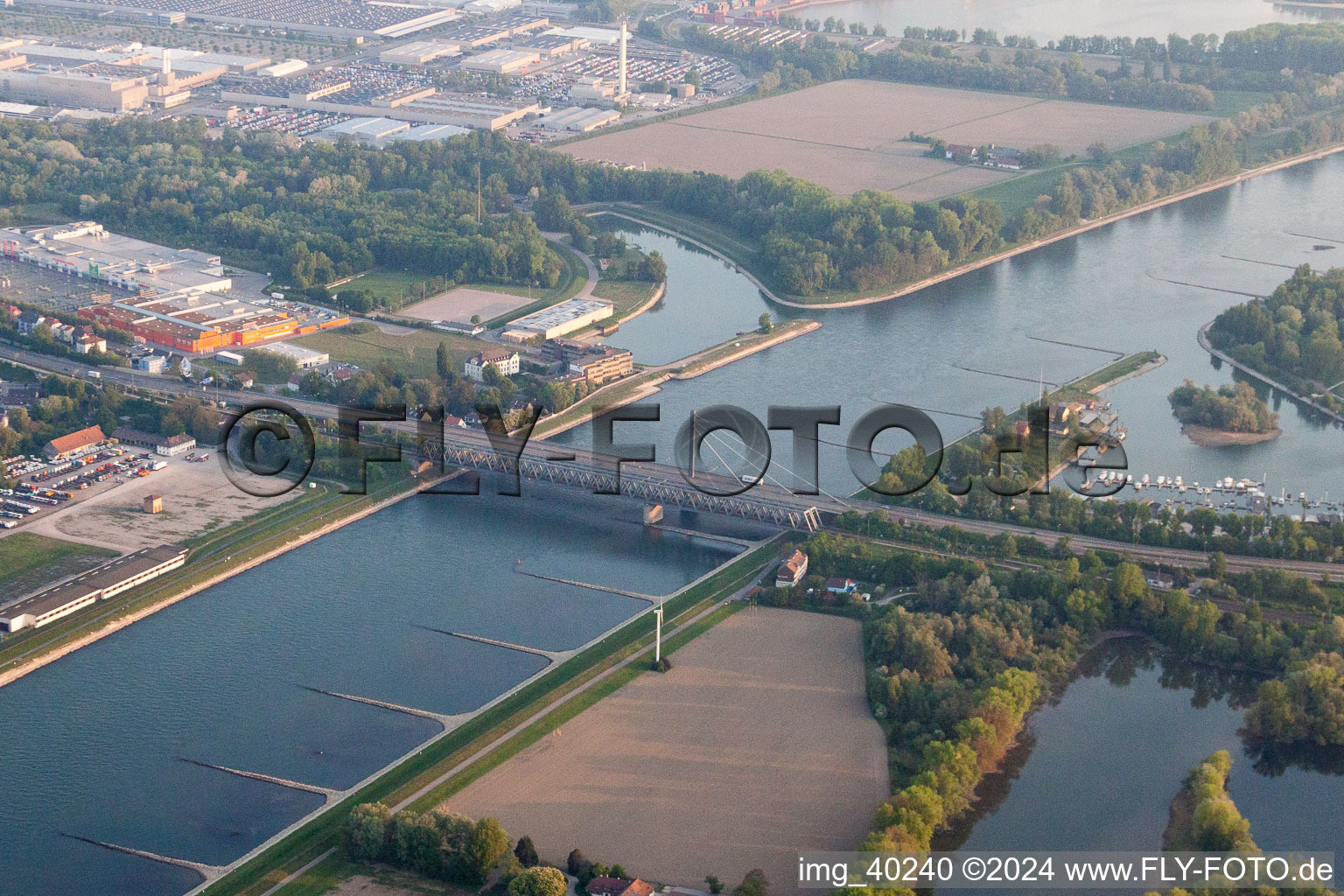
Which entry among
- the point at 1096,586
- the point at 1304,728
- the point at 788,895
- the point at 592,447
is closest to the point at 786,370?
→ the point at 592,447

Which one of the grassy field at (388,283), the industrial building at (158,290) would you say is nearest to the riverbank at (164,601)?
the industrial building at (158,290)

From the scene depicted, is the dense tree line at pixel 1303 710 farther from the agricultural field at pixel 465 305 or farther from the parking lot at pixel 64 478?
the agricultural field at pixel 465 305

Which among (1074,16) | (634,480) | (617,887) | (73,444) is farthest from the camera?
(1074,16)

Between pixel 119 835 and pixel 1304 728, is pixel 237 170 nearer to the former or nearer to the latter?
pixel 119 835

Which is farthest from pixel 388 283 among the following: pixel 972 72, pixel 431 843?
pixel 972 72

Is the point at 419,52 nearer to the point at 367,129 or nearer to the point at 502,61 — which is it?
the point at 502,61

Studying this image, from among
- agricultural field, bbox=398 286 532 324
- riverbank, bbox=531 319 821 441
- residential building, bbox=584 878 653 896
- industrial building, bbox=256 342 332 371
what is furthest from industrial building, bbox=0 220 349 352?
residential building, bbox=584 878 653 896
